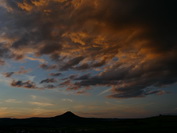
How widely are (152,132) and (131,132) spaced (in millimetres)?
16246

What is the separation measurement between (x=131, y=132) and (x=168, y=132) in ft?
89.9

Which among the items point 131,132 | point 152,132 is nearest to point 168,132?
point 152,132

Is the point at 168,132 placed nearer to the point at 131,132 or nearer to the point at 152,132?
the point at 152,132

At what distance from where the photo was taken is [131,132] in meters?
139

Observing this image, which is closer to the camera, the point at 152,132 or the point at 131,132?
the point at 152,132

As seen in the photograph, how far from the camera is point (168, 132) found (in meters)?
122

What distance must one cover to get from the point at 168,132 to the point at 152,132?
1117 centimetres

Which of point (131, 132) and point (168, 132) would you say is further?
point (131, 132)

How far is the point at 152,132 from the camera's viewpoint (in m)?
129
